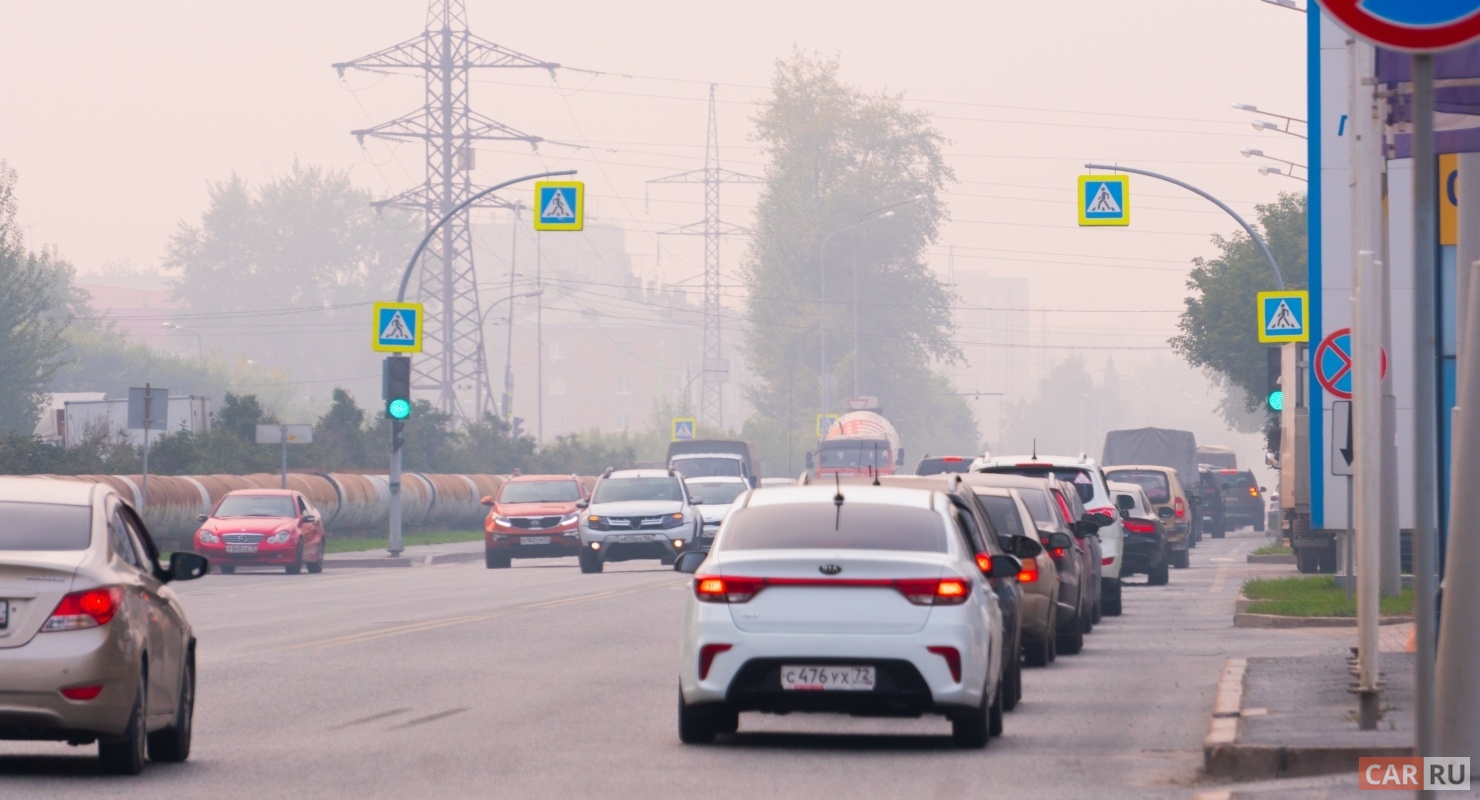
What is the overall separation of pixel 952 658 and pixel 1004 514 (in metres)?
6.45

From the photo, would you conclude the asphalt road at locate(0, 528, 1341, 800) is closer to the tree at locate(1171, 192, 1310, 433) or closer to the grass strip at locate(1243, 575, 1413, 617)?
the grass strip at locate(1243, 575, 1413, 617)

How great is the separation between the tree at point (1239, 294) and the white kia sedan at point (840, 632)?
59138 millimetres

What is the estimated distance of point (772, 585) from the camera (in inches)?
450

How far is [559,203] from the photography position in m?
40.0

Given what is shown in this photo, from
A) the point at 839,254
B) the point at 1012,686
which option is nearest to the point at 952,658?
the point at 1012,686

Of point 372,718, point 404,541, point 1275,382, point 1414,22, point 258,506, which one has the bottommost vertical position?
point 404,541

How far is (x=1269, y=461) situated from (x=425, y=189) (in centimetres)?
3015

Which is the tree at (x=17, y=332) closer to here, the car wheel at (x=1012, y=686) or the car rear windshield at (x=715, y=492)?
the car rear windshield at (x=715, y=492)

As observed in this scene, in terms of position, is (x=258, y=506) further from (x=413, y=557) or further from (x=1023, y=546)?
(x=1023, y=546)

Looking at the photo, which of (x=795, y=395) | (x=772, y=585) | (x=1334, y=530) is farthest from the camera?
(x=795, y=395)

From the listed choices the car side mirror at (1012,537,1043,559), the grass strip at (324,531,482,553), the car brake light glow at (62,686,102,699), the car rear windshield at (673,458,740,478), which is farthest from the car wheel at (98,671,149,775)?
the car rear windshield at (673,458,740,478)

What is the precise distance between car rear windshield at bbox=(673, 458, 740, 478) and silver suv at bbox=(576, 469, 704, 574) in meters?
17.8

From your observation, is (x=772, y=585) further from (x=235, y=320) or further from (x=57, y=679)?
(x=235, y=320)

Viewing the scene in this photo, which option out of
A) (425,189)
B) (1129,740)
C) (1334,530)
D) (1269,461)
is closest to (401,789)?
(1129,740)
